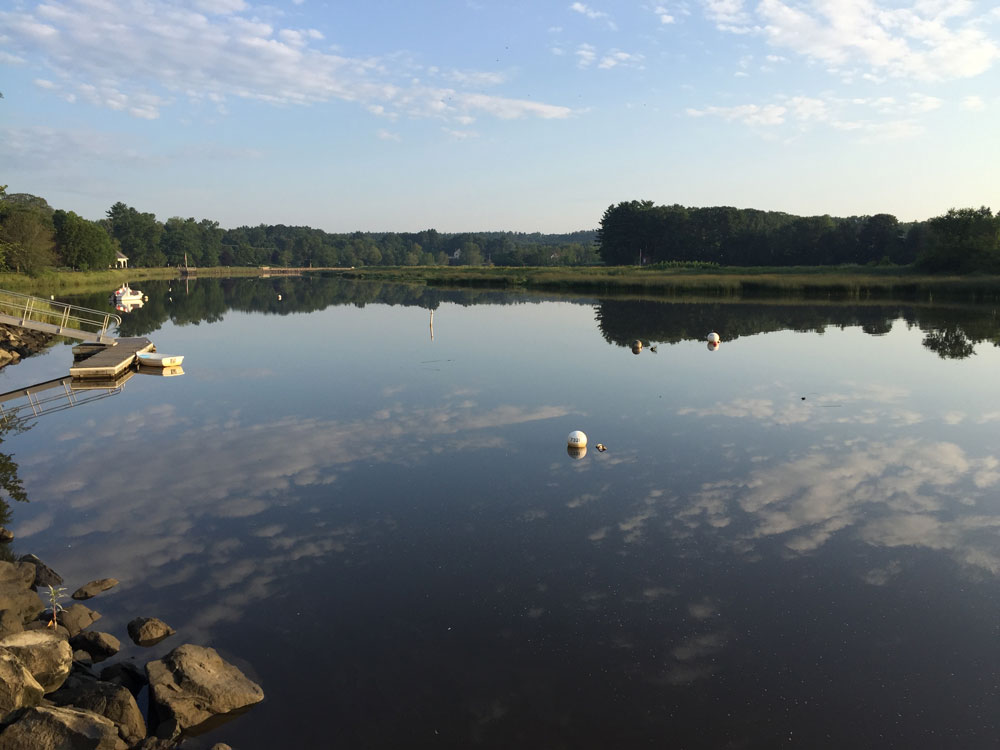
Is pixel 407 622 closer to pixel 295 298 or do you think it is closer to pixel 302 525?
pixel 302 525

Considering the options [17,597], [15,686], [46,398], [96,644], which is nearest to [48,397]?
[46,398]

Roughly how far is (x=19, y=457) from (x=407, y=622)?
15521 mm

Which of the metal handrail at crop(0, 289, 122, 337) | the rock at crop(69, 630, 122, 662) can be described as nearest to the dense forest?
the metal handrail at crop(0, 289, 122, 337)

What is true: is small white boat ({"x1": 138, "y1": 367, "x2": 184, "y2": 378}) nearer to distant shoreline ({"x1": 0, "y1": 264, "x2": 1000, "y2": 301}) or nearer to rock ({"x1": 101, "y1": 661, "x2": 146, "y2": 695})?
rock ({"x1": 101, "y1": 661, "x2": 146, "y2": 695})

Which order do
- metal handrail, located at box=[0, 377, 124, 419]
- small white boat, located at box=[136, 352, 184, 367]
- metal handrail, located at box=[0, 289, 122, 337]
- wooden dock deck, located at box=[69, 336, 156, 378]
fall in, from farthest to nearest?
metal handrail, located at box=[0, 289, 122, 337] → small white boat, located at box=[136, 352, 184, 367] → wooden dock deck, located at box=[69, 336, 156, 378] → metal handrail, located at box=[0, 377, 124, 419]

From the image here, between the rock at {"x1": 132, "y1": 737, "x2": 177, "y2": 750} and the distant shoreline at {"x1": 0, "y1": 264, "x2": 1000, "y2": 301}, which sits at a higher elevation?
the distant shoreline at {"x1": 0, "y1": 264, "x2": 1000, "y2": 301}

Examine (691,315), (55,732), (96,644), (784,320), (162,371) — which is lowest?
(96,644)

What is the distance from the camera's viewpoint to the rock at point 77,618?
1015 centimetres

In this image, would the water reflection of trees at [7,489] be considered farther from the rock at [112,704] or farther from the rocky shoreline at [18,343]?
the rocky shoreline at [18,343]

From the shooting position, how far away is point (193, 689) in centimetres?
848

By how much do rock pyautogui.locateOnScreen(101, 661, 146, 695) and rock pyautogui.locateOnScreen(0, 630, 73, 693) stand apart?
49 cm

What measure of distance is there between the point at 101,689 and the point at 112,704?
0.39 meters

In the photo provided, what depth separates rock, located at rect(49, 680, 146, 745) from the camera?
7938mm

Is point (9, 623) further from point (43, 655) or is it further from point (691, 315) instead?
point (691, 315)
